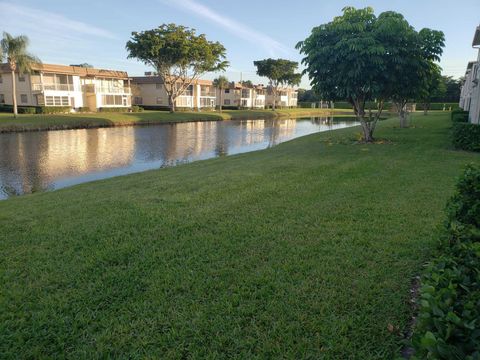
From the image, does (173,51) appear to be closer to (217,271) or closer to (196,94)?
(196,94)

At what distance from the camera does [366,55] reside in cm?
1301

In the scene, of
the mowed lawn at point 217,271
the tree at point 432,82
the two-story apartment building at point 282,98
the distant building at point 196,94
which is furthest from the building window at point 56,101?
the two-story apartment building at point 282,98

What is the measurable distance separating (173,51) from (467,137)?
1515 inches

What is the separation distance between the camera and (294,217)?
18.6ft

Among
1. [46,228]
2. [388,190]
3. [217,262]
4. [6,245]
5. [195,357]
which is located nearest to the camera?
[195,357]

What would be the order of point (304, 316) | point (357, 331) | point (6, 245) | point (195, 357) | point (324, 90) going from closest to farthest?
point (195, 357) < point (357, 331) < point (304, 316) < point (6, 245) < point (324, 90)

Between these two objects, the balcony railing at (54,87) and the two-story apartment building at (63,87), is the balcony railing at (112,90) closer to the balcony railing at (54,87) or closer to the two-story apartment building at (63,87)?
the two-story apartment building at (63,87)

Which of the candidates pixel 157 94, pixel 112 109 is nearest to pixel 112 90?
pixel 112 109

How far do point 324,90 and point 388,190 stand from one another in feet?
28.2

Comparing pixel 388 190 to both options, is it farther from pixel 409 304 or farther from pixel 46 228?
pixel 46 228

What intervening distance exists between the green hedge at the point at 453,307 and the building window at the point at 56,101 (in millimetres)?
47588

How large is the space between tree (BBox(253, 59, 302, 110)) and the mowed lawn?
6736 cm

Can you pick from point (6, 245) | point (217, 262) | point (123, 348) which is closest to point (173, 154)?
point (6, 245)

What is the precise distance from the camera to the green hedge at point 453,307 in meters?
1.60
